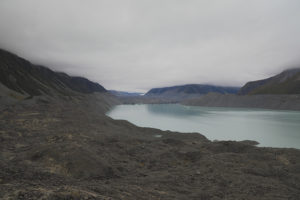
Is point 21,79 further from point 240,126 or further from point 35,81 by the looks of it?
point 240,126

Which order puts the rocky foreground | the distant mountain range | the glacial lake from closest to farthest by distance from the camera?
the rocky foreground < the glacial lake < the distant mountain range

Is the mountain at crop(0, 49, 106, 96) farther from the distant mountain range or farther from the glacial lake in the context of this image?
the glacial lake

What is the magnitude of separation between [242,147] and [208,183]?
8.68 m

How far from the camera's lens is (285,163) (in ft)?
35.8

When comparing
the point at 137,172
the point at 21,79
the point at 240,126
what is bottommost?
the point at 240,126

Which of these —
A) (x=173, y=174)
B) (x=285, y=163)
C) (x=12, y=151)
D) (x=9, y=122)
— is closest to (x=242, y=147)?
(x=285, y=163)

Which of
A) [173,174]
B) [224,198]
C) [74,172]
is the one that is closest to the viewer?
[224,198]

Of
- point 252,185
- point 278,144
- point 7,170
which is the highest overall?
point 7,170

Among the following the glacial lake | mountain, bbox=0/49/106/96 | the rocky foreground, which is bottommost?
the glacial lake

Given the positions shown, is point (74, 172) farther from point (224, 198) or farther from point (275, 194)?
point (275, 194)

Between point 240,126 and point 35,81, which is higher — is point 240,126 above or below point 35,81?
below

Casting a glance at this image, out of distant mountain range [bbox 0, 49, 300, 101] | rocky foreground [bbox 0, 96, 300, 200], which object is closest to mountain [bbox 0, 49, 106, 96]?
distant mountain range [bbox 0, 49, 300, 101]

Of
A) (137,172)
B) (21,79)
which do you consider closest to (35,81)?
(21,79)

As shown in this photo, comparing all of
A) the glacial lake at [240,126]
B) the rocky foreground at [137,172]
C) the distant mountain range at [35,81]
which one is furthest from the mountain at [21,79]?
the rocky foreground at [137,172]
